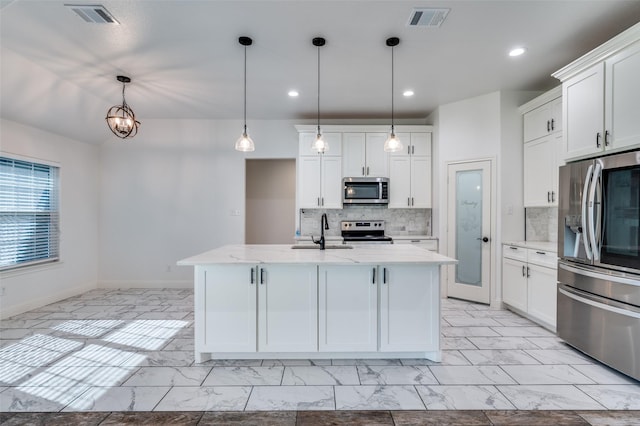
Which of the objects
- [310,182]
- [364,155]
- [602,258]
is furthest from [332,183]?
[602,258]

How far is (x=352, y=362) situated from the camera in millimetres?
2609

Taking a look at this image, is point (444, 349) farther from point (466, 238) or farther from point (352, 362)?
point (466, 238)

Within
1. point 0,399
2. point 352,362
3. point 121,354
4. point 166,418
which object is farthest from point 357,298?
point 0,399

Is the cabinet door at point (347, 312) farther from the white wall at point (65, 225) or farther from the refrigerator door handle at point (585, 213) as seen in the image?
the white wall at point (65, 225)

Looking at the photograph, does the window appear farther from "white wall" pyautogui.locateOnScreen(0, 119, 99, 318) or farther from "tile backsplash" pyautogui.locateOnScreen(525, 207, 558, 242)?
"tile backsplash" pyautogui.locateOnScreen(525, 207, 558, 242)

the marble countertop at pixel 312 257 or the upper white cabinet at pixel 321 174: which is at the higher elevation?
the upper white cabinet at pixel 321 174

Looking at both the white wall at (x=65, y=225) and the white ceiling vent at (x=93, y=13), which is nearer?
the white ceiling vent at (x=93, y=13)

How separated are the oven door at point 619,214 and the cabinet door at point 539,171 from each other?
44.9 inches

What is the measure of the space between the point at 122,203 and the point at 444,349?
211 inches

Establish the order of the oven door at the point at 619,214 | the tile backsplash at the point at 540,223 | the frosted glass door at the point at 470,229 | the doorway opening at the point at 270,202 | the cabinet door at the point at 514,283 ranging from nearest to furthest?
the oven door at the point at 619,214
the cabinet door at the point at 514,283
the tile backsplash at the point at 540,223
the frosted glass door at the point at 470,229
the doorway opening at the point at 270,202

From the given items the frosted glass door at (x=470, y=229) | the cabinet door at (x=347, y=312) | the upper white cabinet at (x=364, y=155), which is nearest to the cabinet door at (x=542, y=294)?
the frosted glass door at (x=470, y=229)

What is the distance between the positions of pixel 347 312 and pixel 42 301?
4.40 metres

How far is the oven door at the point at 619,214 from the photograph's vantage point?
2.22m

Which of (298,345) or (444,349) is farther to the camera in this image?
(444,349)
